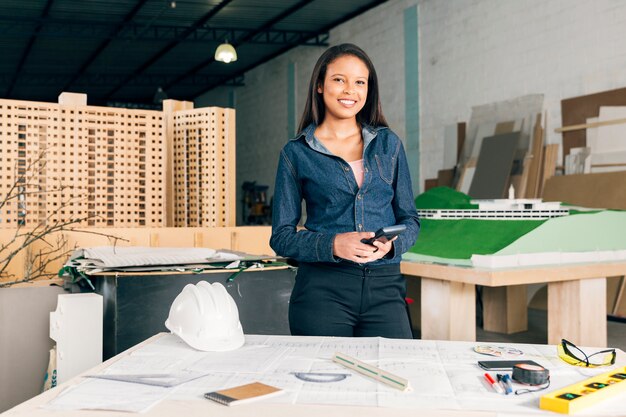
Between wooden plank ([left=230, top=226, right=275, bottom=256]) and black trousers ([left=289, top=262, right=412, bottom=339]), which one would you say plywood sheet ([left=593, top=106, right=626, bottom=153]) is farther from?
black trousers ([left=289, top=262, right=412, bottom=339])

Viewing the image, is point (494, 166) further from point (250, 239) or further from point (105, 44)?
point (105, 44)

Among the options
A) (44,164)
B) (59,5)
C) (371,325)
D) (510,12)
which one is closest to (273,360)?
(371,325)

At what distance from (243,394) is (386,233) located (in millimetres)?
556

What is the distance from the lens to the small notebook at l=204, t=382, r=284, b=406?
3.35ft

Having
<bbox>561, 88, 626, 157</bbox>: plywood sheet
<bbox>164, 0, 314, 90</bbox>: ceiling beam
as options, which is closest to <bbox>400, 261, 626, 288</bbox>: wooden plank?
<bbox>561, 88, 626, 157</bbox>: plywood sheet

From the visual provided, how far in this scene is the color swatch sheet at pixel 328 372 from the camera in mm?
1033

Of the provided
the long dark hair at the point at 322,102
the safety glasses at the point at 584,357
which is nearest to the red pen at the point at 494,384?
the safety glasses at the point at 584,357

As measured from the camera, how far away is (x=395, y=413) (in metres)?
0.98

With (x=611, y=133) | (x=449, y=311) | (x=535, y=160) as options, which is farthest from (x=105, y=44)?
(x=449, y=311)

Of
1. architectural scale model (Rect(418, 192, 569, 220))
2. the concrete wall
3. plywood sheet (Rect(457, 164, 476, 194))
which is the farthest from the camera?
plywood sheet (Rect(457, 164, 476, 194))

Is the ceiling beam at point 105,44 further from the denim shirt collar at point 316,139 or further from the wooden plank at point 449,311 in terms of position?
the denim shirt collar at point 316,139

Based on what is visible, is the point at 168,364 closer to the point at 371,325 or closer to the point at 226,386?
the point at 226,386

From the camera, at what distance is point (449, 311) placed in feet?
9.21

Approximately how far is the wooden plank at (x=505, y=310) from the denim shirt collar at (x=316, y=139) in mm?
3289
